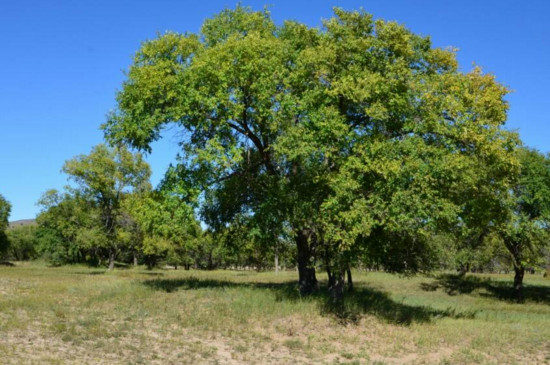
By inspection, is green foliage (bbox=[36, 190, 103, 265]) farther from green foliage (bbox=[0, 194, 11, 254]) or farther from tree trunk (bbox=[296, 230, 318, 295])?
tree trunk (bbox=[296, 230, 318, 295])

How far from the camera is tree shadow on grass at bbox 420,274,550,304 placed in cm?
4072

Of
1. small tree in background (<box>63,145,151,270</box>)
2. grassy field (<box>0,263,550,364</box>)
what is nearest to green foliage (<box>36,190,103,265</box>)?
small tree in background (<box>63,145,151,270</box>)

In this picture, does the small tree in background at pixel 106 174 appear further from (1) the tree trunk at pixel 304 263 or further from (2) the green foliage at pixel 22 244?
(2) the green foliage at pixel 22 244

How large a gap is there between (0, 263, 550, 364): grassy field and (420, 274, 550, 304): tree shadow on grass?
1681 centimetres

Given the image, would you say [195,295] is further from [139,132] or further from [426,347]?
[426,347]

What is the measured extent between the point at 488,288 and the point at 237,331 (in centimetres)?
3693

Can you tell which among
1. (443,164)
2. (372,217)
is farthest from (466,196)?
(372,217)

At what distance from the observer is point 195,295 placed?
23719 mm

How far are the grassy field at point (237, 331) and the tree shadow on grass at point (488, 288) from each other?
55.1 feet

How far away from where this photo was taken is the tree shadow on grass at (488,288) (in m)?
40.7

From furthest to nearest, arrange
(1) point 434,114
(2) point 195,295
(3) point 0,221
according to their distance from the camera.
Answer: (3) point 0,221 → (2) point 195,295 → (1) point 434,114

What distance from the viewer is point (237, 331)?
58.2 feet

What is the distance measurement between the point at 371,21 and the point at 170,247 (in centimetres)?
6407

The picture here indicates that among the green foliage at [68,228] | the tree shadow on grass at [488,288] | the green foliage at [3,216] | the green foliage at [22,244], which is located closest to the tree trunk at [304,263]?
the tree shadow on grass at [488,288]
